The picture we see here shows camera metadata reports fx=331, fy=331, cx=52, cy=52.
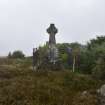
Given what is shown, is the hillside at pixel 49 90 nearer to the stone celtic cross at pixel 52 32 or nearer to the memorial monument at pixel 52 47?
the memorial monument at pixel 52 47

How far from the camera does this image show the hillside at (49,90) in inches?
603

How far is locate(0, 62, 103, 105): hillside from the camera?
603 inches

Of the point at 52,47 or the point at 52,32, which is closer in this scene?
the point at 52,47

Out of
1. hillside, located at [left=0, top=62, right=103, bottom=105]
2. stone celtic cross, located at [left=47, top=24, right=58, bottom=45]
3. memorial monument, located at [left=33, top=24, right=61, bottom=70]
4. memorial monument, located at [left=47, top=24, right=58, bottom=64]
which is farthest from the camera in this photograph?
stone celtic cross, located at [left=47, top=24, right=58, bottom=45]

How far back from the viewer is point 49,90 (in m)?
17.0

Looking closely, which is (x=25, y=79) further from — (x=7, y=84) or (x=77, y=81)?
(x=77, y=81)

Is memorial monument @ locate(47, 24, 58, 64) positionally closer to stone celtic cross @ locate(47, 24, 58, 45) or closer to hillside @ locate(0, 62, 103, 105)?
stone celtic cross @ locate(47, 24, 58, 45)

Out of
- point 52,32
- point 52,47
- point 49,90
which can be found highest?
point 52,32

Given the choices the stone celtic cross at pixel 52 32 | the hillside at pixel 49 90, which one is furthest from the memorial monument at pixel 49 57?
the hillside at pixel 49 90

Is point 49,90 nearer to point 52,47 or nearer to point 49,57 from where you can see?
point 49,57

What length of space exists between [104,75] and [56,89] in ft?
23.0

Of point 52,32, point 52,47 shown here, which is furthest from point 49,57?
point 52,32

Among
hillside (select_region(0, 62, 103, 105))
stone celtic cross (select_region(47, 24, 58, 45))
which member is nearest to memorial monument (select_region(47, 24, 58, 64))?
stone celtic cross (select_region(47, 24, 58, 45))

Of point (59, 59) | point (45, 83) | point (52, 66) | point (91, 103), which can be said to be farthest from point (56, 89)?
point (59, 59)
